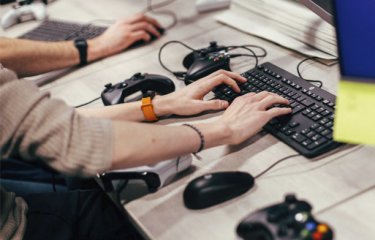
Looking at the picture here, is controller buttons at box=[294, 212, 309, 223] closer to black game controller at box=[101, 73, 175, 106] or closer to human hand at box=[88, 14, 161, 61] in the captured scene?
black game controller at box=[101, 73, 175, 106]

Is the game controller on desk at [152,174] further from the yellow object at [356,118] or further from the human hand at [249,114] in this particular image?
the yellow object at [356,118]

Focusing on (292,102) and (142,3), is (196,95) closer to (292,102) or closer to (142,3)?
(292,102)

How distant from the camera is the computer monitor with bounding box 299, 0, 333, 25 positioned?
114 cm

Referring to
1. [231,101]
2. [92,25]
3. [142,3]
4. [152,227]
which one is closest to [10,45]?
[92,25]

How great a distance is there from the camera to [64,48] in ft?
4.69

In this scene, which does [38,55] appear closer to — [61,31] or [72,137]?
[61,31]

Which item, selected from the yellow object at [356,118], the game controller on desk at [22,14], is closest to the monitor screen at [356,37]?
the yellow object at [356,118]

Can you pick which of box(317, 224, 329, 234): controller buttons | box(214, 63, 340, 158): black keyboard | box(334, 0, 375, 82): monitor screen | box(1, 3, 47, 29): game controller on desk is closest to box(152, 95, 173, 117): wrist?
box(214, 63, 340, 158): black keyboard

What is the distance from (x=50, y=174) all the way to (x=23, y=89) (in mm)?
548

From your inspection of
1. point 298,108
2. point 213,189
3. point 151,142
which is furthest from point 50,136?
point 298,108

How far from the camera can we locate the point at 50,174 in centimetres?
135

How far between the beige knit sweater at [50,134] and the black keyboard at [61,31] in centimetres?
74

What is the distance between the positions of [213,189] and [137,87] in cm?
44

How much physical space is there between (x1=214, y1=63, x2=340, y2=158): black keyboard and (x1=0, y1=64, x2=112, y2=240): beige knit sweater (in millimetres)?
348
